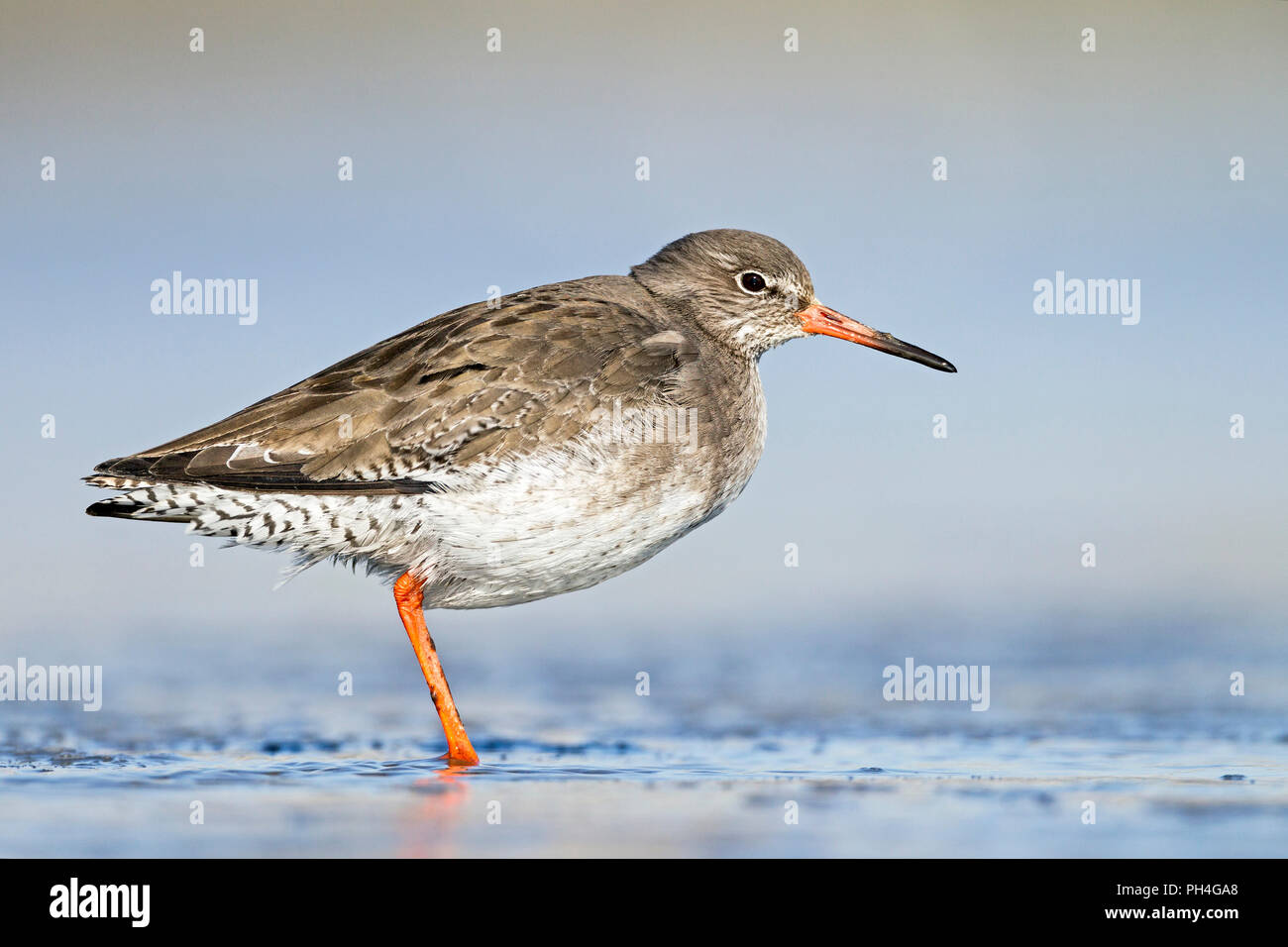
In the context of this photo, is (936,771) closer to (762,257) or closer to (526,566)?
(526,566)

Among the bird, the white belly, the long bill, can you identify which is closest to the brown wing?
the bird

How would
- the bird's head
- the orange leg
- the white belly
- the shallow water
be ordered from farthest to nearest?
the bird's head → the orange leg → the white belly → the shallow water

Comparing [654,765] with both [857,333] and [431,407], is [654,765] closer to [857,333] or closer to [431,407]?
[431,407]

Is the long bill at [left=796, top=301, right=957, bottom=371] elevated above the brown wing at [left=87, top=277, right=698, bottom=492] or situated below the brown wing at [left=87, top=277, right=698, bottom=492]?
above

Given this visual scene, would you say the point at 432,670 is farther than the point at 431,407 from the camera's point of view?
Yes

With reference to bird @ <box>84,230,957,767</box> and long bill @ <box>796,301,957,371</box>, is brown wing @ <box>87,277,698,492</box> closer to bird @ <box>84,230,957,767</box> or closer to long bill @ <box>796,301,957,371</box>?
bird @ <box>84,230,957,767</box>

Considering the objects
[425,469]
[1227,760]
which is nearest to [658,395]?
[425,469]

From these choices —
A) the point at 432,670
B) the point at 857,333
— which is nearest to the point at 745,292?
the point at 857,333
